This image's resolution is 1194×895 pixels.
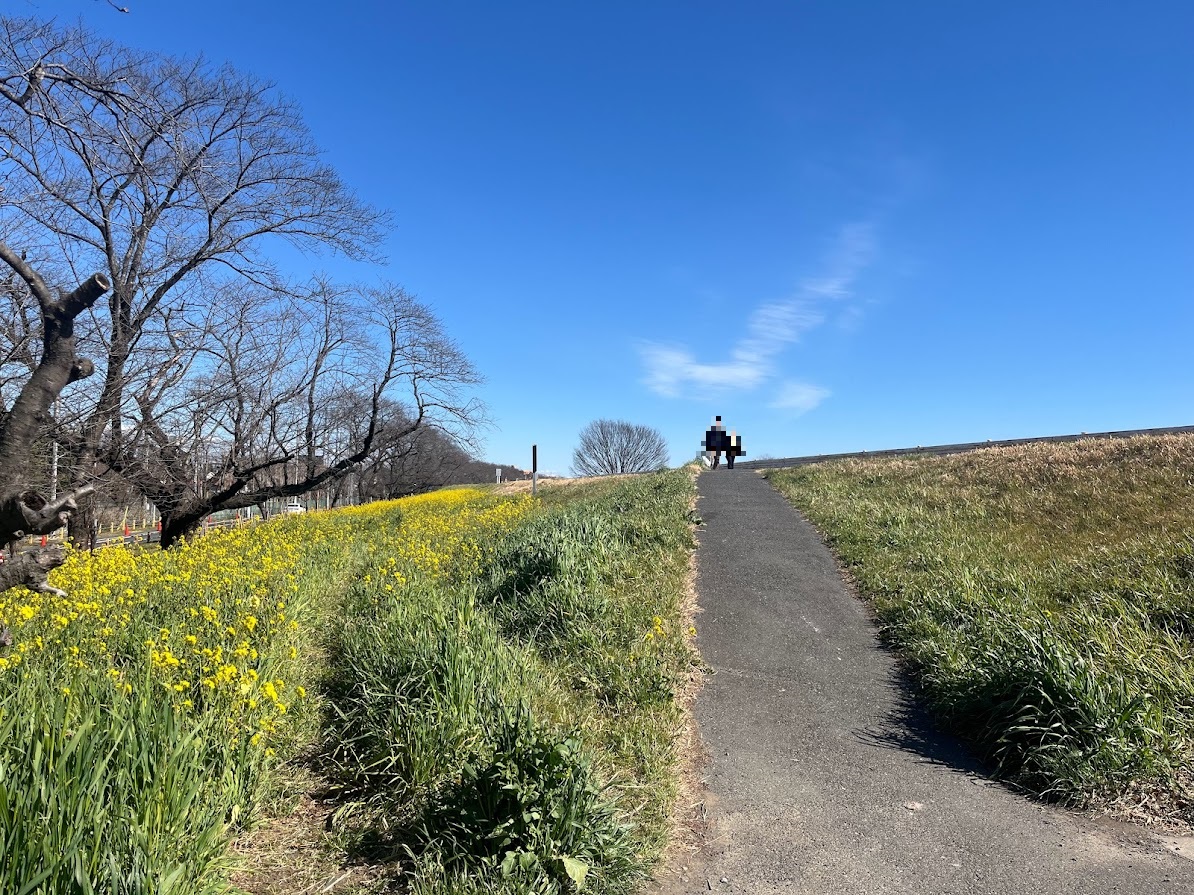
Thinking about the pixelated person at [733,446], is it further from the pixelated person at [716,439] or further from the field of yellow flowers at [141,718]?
the field of yellow flowers at [141,718]

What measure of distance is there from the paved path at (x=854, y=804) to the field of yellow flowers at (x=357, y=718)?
17.4 inches

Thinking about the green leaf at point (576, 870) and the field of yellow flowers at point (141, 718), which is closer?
the field of yellow flowers at point (141, 718)

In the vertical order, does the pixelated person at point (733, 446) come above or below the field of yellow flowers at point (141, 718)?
above

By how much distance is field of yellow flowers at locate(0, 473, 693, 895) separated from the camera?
2.47 meters

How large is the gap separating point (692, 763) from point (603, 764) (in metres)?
0.72

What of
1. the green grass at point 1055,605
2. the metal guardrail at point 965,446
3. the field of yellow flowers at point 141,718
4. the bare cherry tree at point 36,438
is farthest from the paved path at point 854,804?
the metal guardrail at point 965,446

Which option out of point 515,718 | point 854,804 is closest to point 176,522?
point 515,718

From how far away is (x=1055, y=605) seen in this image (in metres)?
6.06

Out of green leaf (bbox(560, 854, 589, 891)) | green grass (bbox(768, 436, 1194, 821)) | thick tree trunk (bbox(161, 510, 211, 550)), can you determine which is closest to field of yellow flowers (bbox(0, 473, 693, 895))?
green leaf (bbox(560, 854, 589, 891))

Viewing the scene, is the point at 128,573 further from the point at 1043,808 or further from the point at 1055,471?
the point at 1055,471

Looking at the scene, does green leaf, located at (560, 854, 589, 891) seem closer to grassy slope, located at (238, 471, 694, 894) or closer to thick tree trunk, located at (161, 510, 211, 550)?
grassy slope, located at (238, 471, 694, 894)

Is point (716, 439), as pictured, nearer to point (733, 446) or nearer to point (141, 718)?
point (733, 446)

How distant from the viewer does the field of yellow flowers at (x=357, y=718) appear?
8.12 feet

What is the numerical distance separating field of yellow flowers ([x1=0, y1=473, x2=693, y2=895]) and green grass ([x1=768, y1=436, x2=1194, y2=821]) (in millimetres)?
2135
